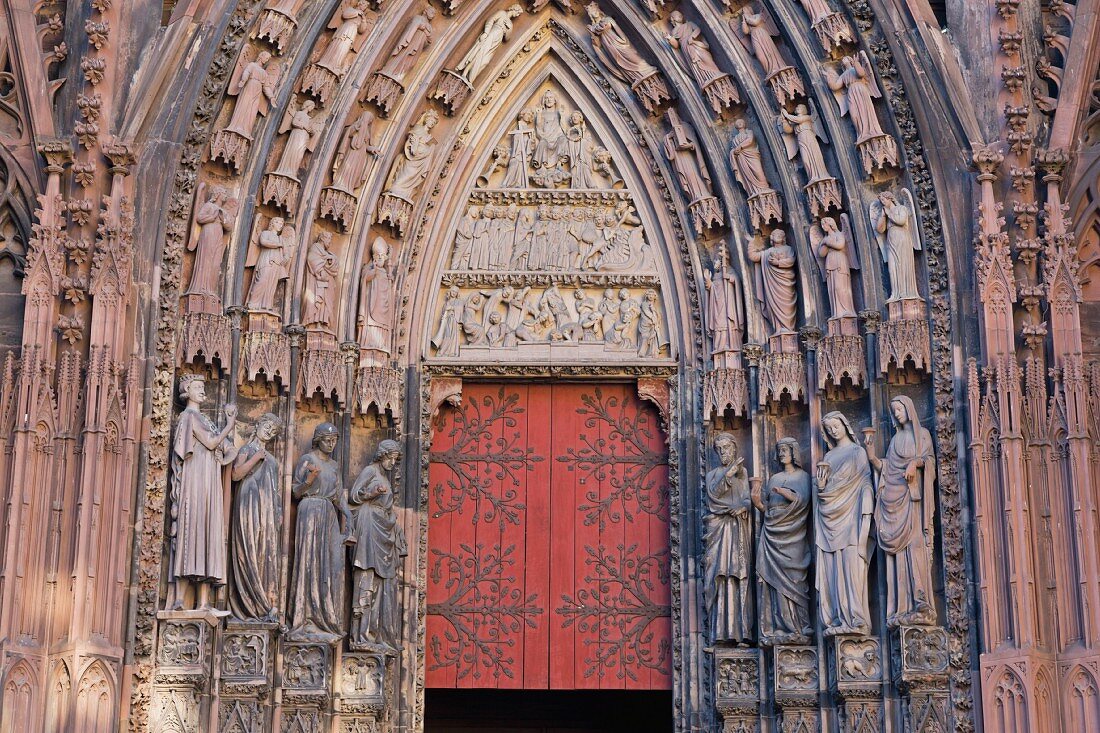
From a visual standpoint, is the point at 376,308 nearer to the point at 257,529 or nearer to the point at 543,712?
the point at 257,529

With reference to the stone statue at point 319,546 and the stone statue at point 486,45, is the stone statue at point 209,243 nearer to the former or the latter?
the stone statue at point 319,546

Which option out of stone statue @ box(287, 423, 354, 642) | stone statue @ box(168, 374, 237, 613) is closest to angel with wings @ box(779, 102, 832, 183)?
stone statue @ box(287, 423, 354, 642)

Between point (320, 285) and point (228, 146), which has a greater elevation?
point (228, 146)

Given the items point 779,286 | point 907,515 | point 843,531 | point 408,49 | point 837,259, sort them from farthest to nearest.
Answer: point 408,49 → point 779,286 → point 837,259 → point 843,531 → point 907,515

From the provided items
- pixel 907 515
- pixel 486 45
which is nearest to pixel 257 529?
pixel 486 45

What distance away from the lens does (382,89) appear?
15.0m

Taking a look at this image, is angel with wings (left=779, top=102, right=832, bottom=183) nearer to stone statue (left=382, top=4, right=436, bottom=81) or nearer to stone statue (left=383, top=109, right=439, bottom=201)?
stone statue (left=383, top=109, right=439, bottom=201)

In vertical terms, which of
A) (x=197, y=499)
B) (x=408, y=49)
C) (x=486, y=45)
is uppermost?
(x=486, y=45)

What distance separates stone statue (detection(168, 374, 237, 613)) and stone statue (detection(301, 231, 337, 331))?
1.13 m

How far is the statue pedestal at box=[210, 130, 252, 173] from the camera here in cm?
1418

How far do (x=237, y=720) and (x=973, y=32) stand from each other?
7.90 meters

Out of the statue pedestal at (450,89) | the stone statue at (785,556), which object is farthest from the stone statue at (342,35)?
the stone statue at (785,556)

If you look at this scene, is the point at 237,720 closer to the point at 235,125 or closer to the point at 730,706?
the point at 730,706

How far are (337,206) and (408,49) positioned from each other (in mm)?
1572
